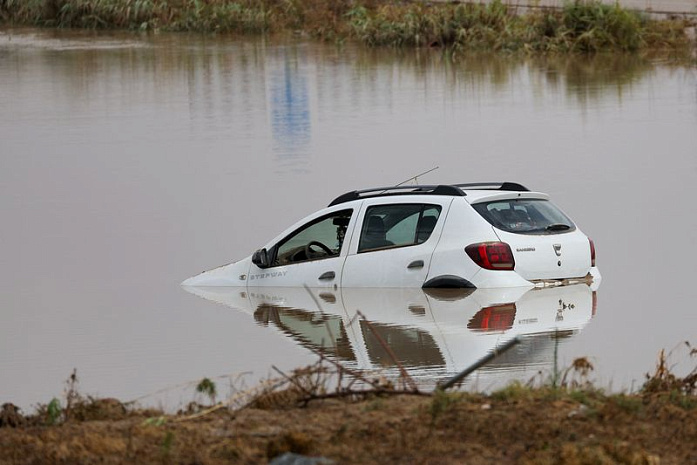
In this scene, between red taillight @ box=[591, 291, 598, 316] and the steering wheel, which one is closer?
red taillight @ box=[591, 291, 598, 316]

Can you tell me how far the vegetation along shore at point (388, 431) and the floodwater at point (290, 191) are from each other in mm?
1808

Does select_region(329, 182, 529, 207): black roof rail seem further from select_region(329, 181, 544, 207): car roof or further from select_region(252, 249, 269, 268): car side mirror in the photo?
select_region(252, 249, 269, 268): car side mirror

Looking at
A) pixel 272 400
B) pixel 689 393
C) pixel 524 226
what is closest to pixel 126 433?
pixel 272 400

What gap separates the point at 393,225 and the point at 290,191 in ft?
32.6

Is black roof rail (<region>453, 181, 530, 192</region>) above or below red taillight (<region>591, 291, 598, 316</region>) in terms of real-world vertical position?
above

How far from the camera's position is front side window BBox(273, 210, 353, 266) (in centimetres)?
1698

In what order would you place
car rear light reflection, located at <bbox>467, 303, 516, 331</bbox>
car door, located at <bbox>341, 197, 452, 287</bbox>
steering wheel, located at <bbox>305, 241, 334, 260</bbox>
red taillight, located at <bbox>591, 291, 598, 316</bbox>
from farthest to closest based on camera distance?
steering wheel, located at <bbox>305, 241, 334, 260</bbox> < car door, located at <bbox>341, 197, 452, 287</bbox> < red taillight, located at <bbox>591, 291, 598, 316</bbox> < car rear light reflection, located at <bbox>467, 303, 516, 331</bbox>

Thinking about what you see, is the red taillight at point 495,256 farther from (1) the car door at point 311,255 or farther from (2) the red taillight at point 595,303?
(1) the car door at point 311,255

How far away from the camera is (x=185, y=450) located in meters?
8.38

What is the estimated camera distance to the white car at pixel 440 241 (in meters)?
15.7

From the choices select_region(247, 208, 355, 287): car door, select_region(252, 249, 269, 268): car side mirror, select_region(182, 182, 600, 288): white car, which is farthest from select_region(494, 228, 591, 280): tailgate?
select_region(252, 249, 269, 268): car side mirror

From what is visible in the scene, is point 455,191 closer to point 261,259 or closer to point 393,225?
point 393,225

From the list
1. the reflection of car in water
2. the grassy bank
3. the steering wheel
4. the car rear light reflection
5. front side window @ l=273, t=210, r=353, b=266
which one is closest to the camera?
the reflection of car in water

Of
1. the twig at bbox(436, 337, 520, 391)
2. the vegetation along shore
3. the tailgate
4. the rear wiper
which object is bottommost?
the tailgate
